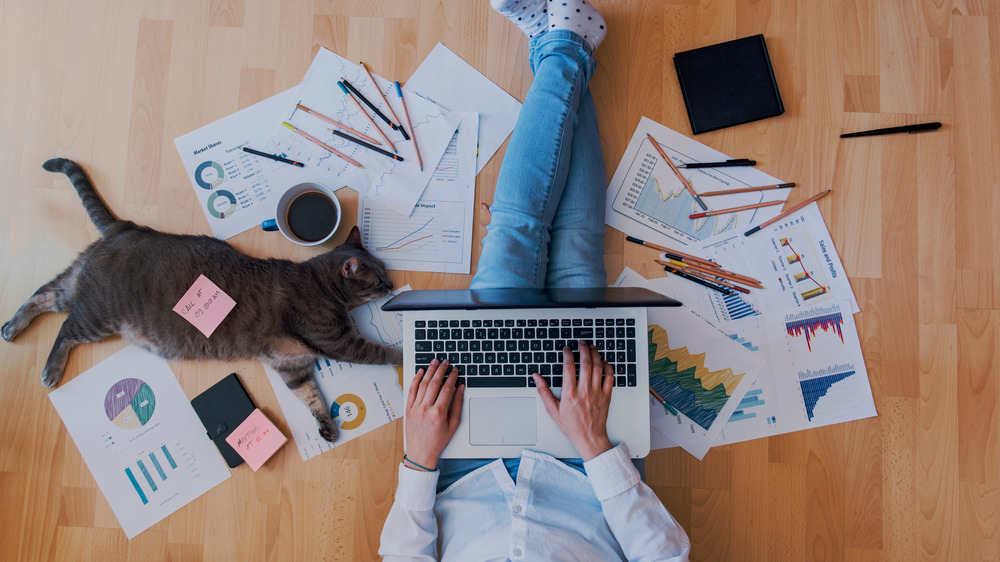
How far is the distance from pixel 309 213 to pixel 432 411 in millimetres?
565

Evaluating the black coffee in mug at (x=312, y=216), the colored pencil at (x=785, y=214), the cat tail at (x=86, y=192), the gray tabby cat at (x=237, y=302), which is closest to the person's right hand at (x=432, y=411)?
the gray tabby cat at (x=237, y=302)

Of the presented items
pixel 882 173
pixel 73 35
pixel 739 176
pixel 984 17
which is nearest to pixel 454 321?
pixel 739 176

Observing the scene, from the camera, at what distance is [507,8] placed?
1.21m

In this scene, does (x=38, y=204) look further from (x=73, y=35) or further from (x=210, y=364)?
(x=210, y=364)

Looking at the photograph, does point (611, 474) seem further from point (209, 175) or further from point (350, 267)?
point (209, 175)

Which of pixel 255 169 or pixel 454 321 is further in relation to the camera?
pixel 255 169

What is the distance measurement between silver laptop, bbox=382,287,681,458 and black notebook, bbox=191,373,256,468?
496 millimetres

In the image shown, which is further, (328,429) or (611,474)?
(328,429)

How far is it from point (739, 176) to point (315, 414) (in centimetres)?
116

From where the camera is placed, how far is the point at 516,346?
998mm

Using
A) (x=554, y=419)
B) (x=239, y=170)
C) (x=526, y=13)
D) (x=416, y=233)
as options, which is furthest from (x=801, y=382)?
(x=239, y=170)

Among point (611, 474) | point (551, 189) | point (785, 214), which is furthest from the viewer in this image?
point (785, 214)

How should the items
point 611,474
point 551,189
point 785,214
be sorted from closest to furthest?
1. point 611,474
2. point 551,189
3. point 785,214

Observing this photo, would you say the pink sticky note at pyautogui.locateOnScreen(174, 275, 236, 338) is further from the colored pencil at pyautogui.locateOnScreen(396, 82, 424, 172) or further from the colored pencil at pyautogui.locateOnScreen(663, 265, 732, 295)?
the colored pencil at pyautogui.locateOnScreen(663, 265, 732, 295)
